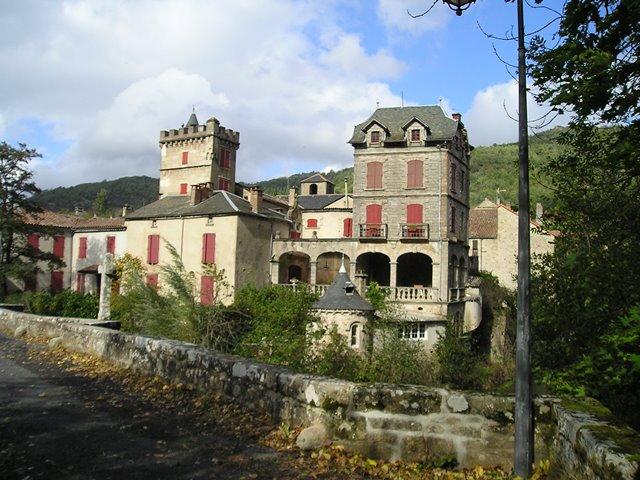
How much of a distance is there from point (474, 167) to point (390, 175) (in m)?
61.9

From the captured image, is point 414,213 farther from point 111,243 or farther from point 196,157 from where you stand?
point 111,243

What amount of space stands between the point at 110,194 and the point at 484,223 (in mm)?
95916

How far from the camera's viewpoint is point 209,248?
31.1 meters

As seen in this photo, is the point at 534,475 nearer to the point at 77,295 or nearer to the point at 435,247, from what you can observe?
the point at 435,247

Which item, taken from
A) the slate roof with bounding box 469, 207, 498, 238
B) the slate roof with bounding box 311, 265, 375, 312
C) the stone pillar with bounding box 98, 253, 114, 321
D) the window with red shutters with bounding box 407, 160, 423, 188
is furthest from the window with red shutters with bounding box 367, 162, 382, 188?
the stone pillar with bounding box 98, 253, 114, 321

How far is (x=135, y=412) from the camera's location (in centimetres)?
645

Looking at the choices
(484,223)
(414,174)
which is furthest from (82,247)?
(484,223)

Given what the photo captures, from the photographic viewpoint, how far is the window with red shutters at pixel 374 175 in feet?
101

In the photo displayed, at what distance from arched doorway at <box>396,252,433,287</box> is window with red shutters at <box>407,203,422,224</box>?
3.84 meters

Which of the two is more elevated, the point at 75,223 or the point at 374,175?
the point at 374,175

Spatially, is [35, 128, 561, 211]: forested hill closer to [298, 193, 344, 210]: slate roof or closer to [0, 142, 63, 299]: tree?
[298, 193, 344, 210]: slate roof

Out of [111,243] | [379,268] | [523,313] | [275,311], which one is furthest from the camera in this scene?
[111,243]

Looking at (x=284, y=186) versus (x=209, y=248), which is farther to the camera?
(x=284, y=186)

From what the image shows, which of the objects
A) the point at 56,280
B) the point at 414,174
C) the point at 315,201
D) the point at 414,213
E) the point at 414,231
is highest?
the point at 315,201
